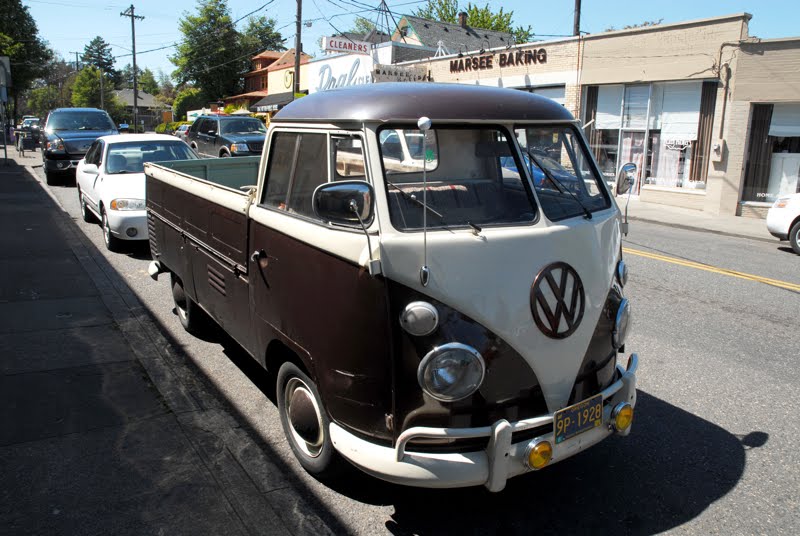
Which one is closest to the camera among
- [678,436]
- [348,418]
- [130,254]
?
[348,418]

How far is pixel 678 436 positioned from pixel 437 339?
2.40 m

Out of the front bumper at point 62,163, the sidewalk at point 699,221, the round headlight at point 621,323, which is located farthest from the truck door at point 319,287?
the front bumper at point 62,163

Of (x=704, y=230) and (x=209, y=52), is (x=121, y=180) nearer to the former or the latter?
(x=704, y=230)

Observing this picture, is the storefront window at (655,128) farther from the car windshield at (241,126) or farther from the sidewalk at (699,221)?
the car windshield at (241,126)

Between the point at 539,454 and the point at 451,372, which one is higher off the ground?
the point at 451,372

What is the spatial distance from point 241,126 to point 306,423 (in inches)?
704

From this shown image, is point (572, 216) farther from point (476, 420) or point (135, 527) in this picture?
point (135, 527)

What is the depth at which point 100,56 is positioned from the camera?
127 meters

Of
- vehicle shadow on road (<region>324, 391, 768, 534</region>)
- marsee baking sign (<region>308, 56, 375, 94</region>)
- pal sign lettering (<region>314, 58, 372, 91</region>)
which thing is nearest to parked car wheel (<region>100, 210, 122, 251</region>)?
vehicle shadow on road (<region>324, 391, 768, 534</region>)

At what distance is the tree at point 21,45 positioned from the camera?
48781 millimetres

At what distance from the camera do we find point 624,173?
4.38 metres

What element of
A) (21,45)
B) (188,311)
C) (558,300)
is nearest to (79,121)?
(188,311)

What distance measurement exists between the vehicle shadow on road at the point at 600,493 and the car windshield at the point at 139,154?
8.42 m

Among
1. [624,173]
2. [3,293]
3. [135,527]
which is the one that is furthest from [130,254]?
[624,173]
